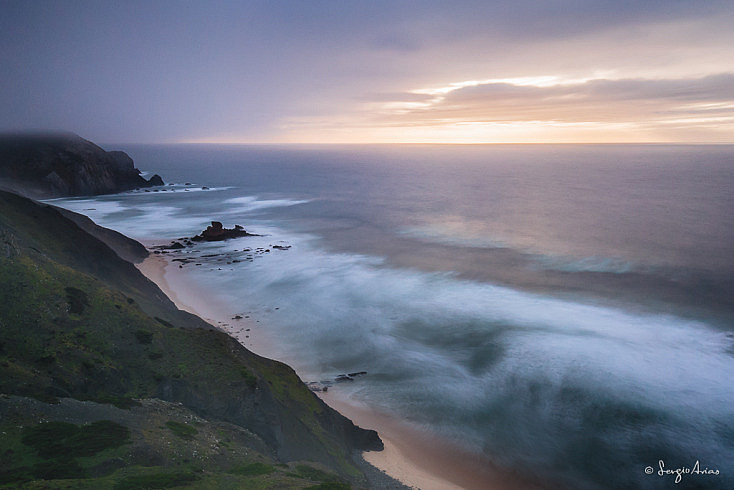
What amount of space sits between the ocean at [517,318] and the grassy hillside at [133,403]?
34.1 feet

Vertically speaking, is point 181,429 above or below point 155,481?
below

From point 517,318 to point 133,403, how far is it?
3864 centimetres

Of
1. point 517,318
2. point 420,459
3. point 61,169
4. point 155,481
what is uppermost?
point 61,169

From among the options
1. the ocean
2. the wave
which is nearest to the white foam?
the ocean

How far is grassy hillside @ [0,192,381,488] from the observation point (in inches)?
604

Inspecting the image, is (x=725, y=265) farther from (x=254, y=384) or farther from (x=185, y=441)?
(x=185, y=441)

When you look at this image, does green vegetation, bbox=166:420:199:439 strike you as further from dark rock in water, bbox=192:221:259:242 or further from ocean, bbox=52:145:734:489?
dark rock in water, bbox=192:221:259:242

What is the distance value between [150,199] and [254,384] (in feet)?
371

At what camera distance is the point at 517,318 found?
1868 inches

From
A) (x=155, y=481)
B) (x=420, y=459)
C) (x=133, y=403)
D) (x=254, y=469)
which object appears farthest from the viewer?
(x=420, y=459)

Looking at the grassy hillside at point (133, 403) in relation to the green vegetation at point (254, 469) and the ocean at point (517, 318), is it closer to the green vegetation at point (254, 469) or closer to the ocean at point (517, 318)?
the green vegetation at point (254, 469)

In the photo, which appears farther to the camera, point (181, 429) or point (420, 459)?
point (420, 459)

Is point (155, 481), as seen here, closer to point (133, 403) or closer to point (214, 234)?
point (133, 403)

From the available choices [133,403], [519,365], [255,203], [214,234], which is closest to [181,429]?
[133,403]
